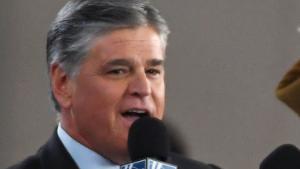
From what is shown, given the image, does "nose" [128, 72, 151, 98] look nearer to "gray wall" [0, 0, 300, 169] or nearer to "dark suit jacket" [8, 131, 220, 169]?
"dark suit jacket" [8, 131, 220, 169]

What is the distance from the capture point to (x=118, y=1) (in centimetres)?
312

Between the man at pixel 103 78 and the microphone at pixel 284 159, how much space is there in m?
0.93

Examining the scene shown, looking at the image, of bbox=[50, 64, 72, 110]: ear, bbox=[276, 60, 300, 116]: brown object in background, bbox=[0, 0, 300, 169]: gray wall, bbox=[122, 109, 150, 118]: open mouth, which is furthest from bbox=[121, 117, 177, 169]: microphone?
bbox=[0, 0, 300, 169]: gray wall

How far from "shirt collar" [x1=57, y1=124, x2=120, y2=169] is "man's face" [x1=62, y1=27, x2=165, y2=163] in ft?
0.05

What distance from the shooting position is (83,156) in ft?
10.2

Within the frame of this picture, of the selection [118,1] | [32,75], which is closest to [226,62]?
[32,75]

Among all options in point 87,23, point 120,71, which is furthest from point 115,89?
point 87,23

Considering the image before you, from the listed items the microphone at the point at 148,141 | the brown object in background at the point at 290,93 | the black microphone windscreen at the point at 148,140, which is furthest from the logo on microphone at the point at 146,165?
the brown object in background at the point at 290,93

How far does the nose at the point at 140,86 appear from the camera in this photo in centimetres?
304

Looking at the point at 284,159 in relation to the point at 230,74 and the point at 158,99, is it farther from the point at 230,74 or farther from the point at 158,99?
the point at 230,74

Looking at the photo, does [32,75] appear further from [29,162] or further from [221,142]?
[29,162]

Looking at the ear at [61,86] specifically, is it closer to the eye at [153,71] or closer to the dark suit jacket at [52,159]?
the dark suit jacket at [52,159]

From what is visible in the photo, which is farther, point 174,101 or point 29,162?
point 174,101

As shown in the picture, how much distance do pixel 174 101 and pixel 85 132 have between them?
200 cm
